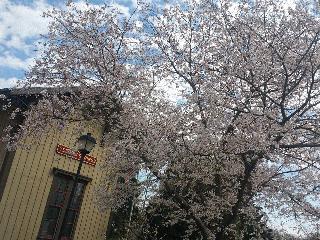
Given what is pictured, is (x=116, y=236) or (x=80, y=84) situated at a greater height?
(x=80, y=84)

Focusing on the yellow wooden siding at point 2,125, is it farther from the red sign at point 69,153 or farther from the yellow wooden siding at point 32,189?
→ the red sign at point 69,153

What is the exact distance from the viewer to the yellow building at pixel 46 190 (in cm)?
1232

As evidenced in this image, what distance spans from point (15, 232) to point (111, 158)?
4.35m

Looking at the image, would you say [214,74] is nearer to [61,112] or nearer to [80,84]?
[80,84]

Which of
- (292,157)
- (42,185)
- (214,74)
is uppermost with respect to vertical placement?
(214,74)

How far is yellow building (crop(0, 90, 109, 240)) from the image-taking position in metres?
12.3

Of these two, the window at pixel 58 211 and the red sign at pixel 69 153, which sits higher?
the red sign at pixel 69 153

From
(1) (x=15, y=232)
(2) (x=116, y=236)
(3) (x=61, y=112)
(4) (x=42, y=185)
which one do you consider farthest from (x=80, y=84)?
(2) (x=116, y=236)

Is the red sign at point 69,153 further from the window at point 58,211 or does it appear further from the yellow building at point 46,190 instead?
the window at point 58,211

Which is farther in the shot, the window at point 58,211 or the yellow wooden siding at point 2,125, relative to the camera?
the window at point 58,211

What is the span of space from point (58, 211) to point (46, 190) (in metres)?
1.00

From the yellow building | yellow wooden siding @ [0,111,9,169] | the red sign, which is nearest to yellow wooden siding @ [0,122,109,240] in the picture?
the yellow building

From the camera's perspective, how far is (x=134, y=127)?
32.2 feet

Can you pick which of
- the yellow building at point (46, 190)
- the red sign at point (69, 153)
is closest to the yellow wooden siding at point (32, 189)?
the yellow building at point (46, 190)
